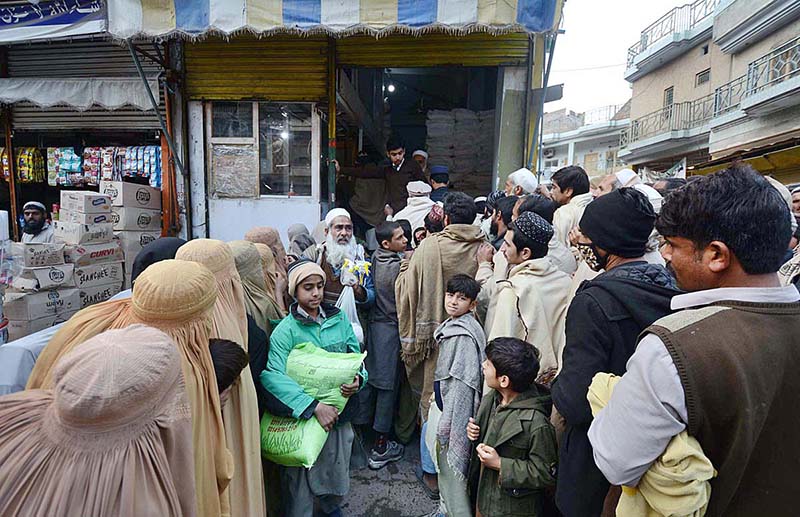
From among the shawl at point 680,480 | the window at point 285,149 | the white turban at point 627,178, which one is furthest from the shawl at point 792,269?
the window at point 285,149

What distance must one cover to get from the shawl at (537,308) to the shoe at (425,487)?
1.43m

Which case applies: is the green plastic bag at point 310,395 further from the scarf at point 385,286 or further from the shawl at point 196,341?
the scarf at point 385,286

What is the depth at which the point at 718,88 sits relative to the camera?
1800cm

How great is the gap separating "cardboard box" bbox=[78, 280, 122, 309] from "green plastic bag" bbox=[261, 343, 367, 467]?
4.98 meters

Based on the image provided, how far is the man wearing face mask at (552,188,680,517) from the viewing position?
1.55m

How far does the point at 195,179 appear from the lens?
255 inches

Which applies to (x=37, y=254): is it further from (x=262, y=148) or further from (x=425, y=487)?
(x=425, y=487)

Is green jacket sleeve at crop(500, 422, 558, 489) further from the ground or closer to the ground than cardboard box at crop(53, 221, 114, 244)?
closer to the ground

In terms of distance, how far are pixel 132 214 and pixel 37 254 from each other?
1.48 metres

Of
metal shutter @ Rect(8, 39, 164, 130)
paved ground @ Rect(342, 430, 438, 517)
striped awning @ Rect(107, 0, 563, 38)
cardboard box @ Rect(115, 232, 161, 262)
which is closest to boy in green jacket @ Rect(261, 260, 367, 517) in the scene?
paved ground @ Rect(342, 430, 438, 517)

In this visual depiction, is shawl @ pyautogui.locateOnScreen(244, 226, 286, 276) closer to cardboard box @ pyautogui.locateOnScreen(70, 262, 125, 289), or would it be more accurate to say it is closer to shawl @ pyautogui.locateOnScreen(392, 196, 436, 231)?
shawl @ pyautogui.locateOnScreen(392, 196, 436, 231)

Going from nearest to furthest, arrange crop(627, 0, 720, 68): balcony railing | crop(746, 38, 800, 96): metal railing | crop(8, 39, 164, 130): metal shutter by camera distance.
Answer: crop(8, 39, 164, 130): metal shutter, crop(746, 38, 800, 96): metal railing, crop(627, 0, 720, 68): balcony railing

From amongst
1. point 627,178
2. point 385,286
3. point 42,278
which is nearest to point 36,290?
point 42,278

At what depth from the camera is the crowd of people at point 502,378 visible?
1005 millimetres
